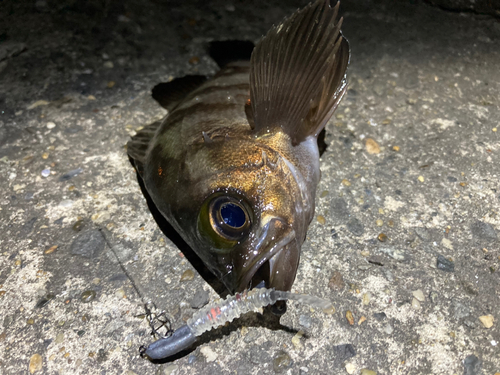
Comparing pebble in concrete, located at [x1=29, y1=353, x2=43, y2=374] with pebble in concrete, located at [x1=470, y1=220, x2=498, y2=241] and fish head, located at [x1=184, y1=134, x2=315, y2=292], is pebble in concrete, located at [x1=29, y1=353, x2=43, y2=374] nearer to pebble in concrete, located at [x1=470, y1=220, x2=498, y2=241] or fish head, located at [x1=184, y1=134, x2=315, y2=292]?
fish head, located at [x1=184, y1=134, x2=315, y2=292]

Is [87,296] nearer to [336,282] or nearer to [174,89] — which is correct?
[336,282]

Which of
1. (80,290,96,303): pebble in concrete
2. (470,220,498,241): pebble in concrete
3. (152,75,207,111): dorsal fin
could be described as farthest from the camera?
(152,75,207,111): dorsal fin

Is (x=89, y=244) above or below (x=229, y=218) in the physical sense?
below

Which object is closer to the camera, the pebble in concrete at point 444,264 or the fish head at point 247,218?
the fish head at point 247,218

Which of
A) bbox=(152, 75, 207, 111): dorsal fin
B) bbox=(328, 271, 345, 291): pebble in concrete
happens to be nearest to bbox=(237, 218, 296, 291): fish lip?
bbox=(328, 271, 345, 291): pebble in concrete

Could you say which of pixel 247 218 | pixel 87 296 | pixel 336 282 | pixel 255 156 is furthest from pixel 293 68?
pixel 87 296

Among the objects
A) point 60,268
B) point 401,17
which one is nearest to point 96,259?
point 60,268

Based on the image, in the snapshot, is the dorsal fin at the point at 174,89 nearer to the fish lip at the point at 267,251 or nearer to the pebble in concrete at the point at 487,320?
the fish lip at the point at 267,251

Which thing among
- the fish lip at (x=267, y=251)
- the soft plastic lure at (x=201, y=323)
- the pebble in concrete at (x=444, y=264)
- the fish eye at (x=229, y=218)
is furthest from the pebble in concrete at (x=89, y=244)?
the pebble in concrete at (x=444, y=264)
